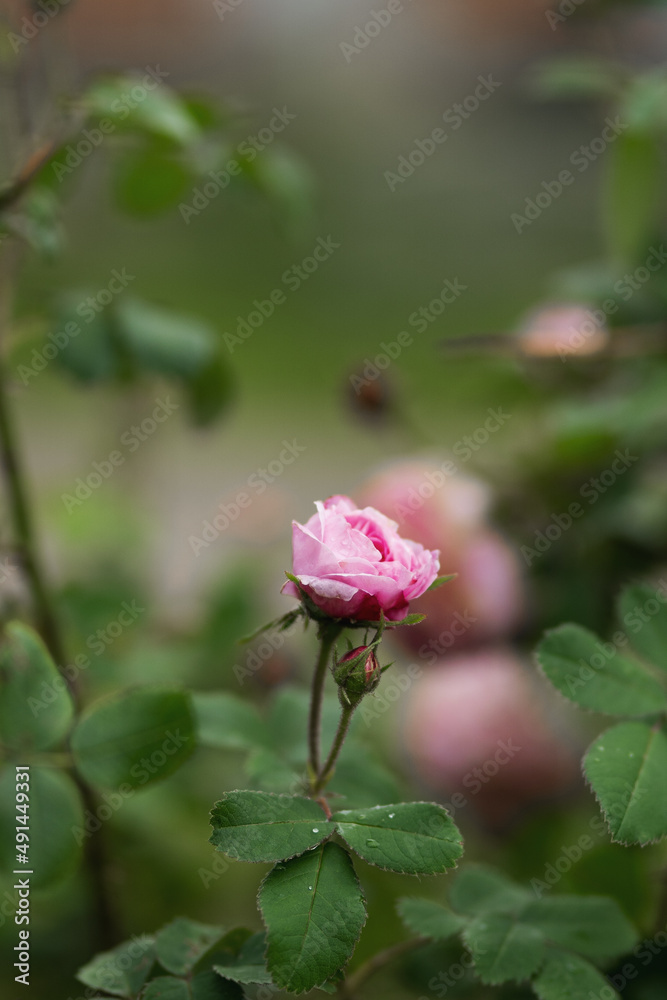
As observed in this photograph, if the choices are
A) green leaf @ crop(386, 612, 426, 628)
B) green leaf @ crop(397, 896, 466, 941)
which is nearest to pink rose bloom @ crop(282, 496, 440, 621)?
green leaf @ crop(386, 612, 426, 628)

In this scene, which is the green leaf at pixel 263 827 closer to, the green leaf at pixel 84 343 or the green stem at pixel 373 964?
the green stem at pixel 373 964

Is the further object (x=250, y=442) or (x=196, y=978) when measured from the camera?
(x=250, y=442)

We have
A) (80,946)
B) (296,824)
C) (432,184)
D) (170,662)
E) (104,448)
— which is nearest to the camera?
(296,824)

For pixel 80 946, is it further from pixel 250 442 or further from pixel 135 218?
pixel 250 442

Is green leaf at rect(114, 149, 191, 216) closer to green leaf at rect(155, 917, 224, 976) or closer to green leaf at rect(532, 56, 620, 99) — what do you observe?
green leaf at rect(532, 56, 620, 99)

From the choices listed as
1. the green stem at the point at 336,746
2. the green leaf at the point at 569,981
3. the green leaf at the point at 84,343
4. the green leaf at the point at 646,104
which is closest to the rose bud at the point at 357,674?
the green stem at the point at 336,746

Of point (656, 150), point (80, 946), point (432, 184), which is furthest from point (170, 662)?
point (432, 184)

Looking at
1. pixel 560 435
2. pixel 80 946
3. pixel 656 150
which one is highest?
pixel 656 150
